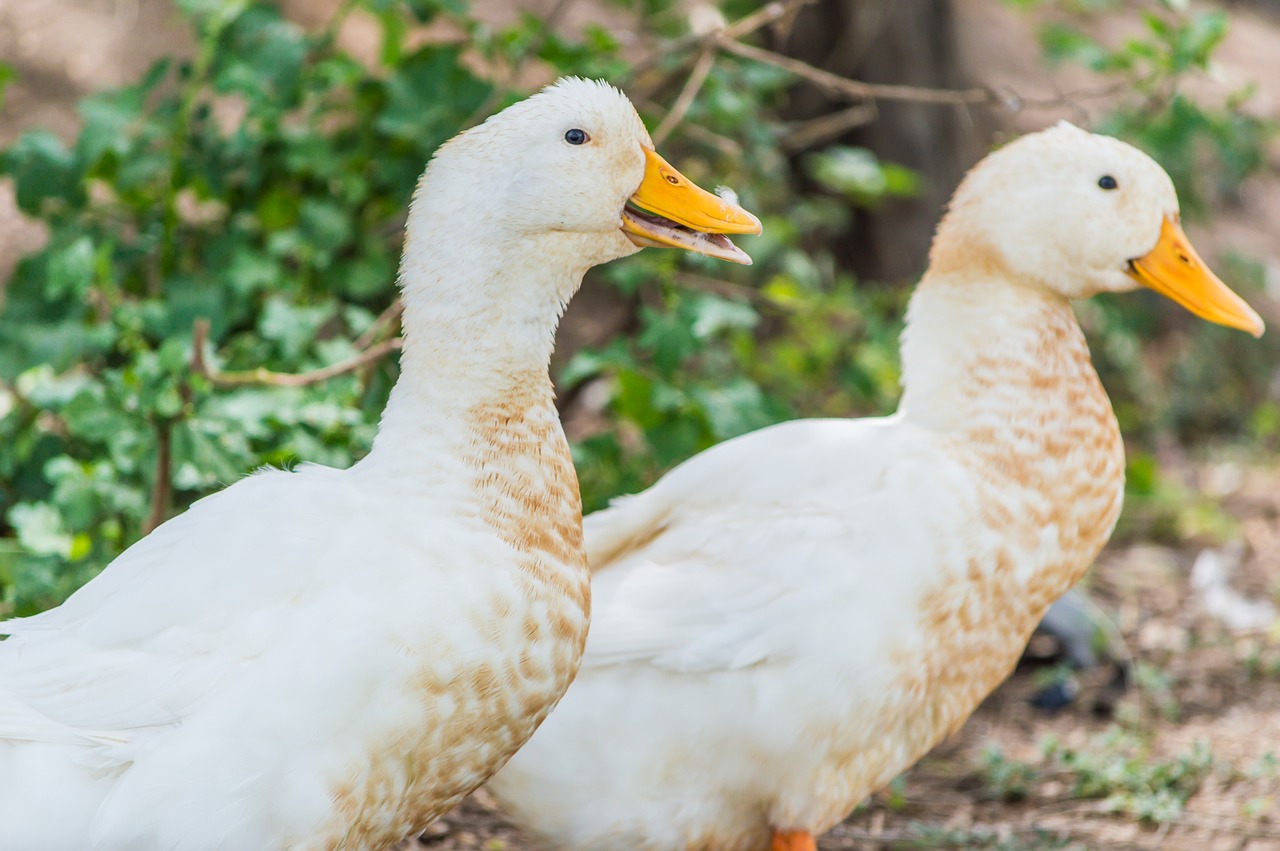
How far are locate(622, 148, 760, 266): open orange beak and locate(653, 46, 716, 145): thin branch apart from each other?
129 cm

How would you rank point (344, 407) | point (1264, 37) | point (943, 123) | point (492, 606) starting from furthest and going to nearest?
point (1264, 37)
point (943, 123)
point (344, 407)
point (492, 606)

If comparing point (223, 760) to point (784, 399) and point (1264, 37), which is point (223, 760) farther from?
point (1264, 37)

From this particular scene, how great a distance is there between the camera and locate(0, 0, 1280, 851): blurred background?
9.95 feet

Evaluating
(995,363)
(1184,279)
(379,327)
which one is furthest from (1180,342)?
(379,327)

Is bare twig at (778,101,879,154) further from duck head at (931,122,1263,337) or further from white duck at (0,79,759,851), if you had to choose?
white duck at (0,79,759,851)

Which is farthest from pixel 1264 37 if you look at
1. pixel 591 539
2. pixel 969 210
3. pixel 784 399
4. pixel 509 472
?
pixel 509 472

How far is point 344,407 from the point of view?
2.99 metres

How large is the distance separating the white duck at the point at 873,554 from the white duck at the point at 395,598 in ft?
1.74

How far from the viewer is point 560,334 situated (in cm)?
532

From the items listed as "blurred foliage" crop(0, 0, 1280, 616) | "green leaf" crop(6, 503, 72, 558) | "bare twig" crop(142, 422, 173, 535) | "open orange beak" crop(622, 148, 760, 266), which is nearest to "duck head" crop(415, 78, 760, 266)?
"open orange beak" crop(622, 148, 760, 266)

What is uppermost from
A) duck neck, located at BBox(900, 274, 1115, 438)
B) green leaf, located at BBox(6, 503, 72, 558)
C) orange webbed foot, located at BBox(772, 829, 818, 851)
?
duck neck, located at BBox(900, 274, 1115, 438)

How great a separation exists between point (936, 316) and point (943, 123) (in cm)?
328

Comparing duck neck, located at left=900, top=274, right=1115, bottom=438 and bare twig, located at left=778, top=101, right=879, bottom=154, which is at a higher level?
bare twig, located at left=778, top=101, right=879, bottom=154

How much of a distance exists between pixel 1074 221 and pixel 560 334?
2.77 metres
